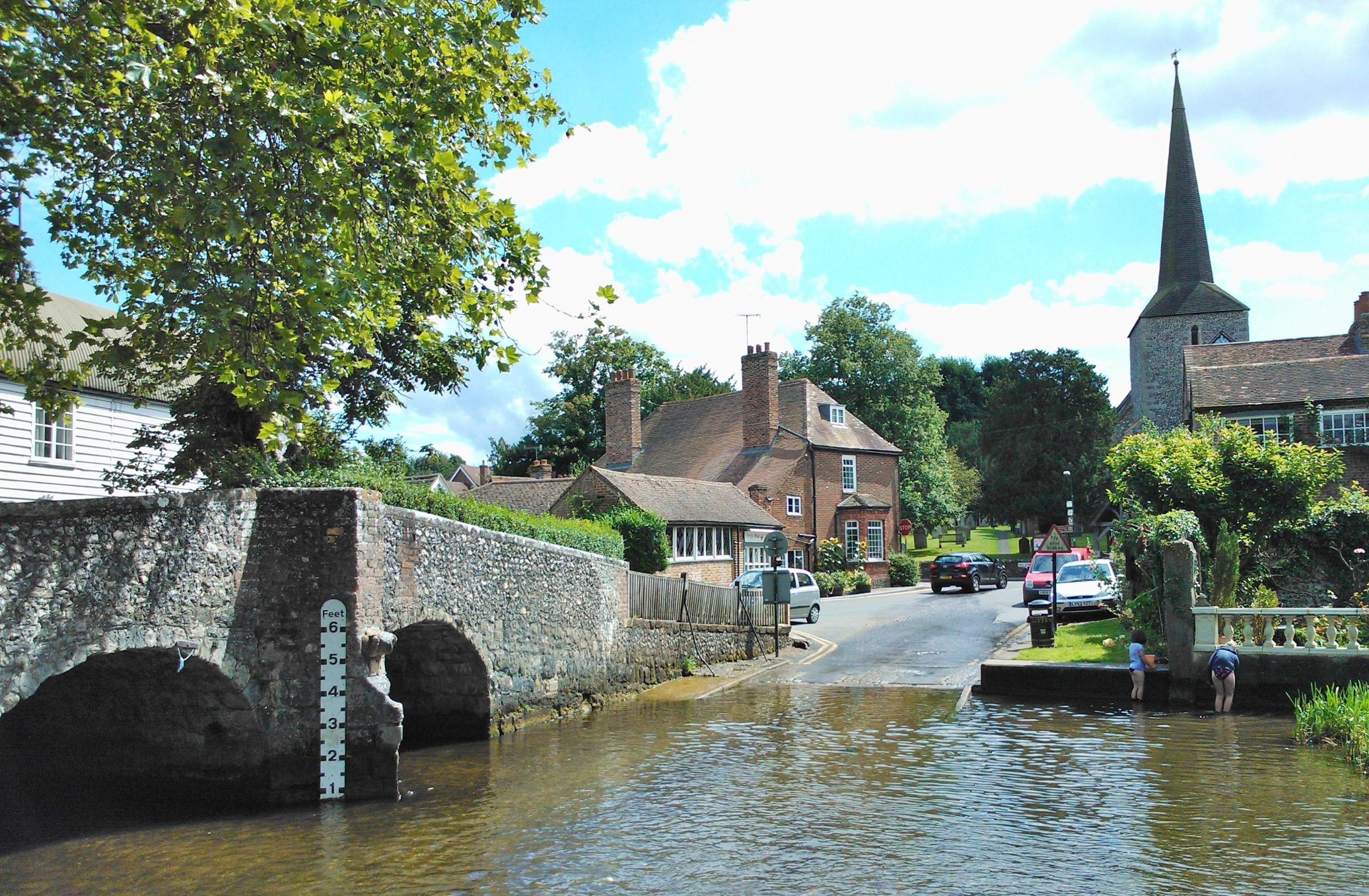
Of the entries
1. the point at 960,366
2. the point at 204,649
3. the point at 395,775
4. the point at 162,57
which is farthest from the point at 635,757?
the point at 960,366

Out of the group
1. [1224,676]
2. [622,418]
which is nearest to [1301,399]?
[1224,676]

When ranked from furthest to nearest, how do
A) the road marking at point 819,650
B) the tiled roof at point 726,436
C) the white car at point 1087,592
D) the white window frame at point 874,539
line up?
the white window frame at point 874,539 < the tiled roof at point 726,436 < the white car at point 1087,592 < the road marking at point 819,650

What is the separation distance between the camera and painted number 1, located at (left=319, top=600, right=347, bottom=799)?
11.9 m

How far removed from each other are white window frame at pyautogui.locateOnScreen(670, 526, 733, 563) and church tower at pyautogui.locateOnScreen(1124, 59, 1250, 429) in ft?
109

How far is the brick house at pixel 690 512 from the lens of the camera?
37406mm

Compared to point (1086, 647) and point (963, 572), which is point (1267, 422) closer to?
point (963, 572)

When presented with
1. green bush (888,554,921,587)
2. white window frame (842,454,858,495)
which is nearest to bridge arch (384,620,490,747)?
white window frame (842,454,858,495)

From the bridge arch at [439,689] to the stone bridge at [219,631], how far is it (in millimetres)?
210

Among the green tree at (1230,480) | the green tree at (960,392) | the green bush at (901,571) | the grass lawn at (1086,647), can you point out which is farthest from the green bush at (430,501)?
the green tree at (960,392)

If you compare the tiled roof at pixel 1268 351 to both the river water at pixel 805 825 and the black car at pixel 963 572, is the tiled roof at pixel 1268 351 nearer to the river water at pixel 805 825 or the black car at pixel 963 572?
the black car at pixel 963 572

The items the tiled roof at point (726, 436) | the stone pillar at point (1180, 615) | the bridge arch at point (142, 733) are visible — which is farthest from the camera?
the tiled roof at point (726, 436)

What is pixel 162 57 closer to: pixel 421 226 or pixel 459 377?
pixel 421 226

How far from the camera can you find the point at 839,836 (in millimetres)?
10047

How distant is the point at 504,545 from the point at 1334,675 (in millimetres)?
13430
